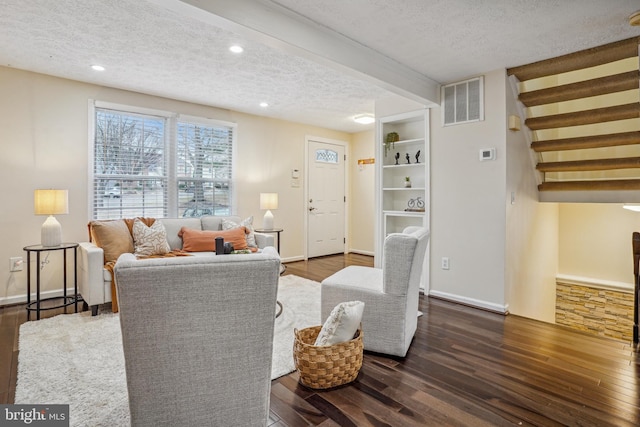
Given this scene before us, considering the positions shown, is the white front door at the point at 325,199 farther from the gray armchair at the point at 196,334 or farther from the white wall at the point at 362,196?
the gray armchair at the point at 196,334

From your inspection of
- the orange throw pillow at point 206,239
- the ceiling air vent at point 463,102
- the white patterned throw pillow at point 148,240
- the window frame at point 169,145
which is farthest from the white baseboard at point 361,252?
the white patterned throw pillow at point 148,240

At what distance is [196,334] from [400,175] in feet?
12.9

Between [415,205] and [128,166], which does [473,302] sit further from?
[128,166]

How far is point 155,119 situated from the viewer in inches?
175

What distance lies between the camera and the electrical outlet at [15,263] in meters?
3.52

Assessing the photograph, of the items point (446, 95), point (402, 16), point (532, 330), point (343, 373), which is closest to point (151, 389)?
point (343, 373)

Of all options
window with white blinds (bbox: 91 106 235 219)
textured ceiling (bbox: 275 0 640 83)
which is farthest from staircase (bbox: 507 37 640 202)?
window with white blinds (bbox: 91 106 235 219)

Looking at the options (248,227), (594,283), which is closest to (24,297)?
(248,227)

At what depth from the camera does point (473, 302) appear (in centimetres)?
362

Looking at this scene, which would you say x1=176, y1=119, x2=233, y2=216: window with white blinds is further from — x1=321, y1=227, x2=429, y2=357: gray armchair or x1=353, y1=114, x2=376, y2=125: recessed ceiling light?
x1=321, y1=227, x2=429, y2=357: gray armchair

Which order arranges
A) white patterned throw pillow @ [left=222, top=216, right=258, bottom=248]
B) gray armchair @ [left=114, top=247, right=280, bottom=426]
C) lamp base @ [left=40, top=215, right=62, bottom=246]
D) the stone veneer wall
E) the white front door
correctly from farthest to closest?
the white front door, the stone veneer wall, white patterned throw pillow @ [left=222, top=216, right=258, bottom=248], lamp base @ [left=40, top=215, right=62, bottom=246], gray armchair @ [left=114, top=247, right=280, bottom=426]

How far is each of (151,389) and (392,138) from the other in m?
3.97

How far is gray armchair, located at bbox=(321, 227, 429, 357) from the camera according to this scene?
2.35 meters

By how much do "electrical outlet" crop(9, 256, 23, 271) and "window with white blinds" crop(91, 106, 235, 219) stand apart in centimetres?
81
